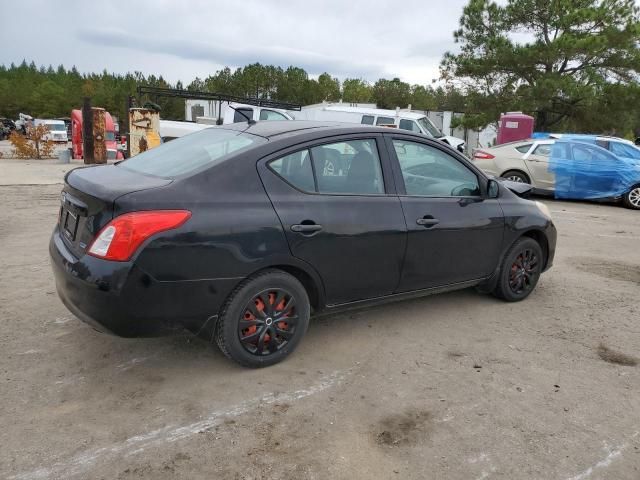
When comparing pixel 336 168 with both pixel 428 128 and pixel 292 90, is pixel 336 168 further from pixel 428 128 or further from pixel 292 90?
pixel 292 90

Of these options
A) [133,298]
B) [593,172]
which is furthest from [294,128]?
[593,172]

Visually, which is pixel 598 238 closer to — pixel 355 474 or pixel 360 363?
pixel 360 363

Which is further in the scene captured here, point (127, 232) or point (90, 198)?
point (90, 198)

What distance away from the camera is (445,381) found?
343cm

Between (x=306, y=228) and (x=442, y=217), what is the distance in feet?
4.13

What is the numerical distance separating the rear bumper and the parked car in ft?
33.5

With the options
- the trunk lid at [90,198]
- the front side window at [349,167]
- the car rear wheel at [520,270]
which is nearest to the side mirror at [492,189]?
the car rear wheel at [520,270]

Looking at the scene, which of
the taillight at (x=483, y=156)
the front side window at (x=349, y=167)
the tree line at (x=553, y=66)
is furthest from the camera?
the tree line at (x=553, y=66)

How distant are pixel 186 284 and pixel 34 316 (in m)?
1.91

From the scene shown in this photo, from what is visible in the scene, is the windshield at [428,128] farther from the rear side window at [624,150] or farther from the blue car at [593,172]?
the rear side window at [624,150]

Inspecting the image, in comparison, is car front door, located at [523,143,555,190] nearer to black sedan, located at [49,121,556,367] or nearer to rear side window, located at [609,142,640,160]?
rear side window, located at [609,142,640,160]

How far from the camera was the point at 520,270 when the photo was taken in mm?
4895

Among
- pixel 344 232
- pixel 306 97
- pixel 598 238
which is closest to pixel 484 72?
pixel 598 238

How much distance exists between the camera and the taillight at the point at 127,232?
287 cm
